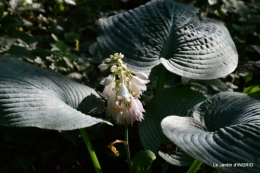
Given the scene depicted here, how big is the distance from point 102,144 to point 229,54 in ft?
2.24

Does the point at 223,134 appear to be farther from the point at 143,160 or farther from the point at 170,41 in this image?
the point at 170,41

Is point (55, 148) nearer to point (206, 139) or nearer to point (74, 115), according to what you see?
point (74, 115)

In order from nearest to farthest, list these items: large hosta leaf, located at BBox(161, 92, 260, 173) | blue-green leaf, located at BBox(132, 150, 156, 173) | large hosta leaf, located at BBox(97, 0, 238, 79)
Answer: 1. large hosta leaf, located at BBox(161, 92, 260, 173)
2. blue-green leaf, located at BBox(132, 150, 156, 173)
3. large hosta leaf, located at BBox(97, 0, 238, 79)

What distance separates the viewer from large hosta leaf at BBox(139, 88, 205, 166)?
4.68 ft

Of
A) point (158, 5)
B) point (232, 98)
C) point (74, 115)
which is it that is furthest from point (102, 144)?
point (158, 5)

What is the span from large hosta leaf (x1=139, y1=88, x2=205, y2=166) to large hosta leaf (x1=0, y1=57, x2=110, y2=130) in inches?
11.1

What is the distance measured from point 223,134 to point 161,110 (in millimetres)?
420

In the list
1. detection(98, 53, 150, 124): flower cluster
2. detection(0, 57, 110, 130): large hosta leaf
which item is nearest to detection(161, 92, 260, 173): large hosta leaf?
detection(98, 53, 150, 124): flower cluster

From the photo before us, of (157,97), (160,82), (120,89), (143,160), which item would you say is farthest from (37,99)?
(160,82)

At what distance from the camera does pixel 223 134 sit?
111 cm

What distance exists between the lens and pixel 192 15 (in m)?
1.77

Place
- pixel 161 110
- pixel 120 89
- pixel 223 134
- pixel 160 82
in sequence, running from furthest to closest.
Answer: pixel 160 82 < pixel 161 110 < pixel 120 89 < pixel 223 134

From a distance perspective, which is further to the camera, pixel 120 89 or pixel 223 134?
pixel 120 89

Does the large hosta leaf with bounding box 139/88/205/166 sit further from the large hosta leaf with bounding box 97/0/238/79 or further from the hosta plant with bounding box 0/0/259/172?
the large hosta leaf with bounding box 97/0/238/79
